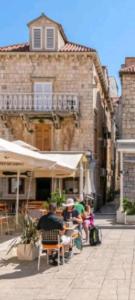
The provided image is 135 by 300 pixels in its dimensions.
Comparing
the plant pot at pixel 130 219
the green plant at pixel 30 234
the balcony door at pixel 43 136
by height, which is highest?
the balcony door at pixel 43 136

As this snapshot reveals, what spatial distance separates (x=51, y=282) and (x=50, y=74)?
20.7 m

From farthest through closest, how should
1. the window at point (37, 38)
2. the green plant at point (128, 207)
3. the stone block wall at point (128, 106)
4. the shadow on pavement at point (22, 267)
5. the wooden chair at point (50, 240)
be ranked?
the window at point (37, 38) → the stone block wall at point (128, 106) → the green plant at point (128, 207) → the wooden chair at point (50, 240) → the shadow on pavement at point (22, 267)

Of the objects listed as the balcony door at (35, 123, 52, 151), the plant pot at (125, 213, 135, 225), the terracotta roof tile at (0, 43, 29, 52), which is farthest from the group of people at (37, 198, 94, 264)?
the terracotta roof tile at (0, 43, 29, 52)

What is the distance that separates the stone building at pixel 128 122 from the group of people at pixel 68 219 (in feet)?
42.0

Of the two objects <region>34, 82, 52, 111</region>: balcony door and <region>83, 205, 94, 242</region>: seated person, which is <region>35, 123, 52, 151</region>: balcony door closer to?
<region>34, 82, 52, 111</region>: balcony door

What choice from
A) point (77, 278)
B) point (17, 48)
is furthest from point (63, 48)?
point (77, 278)

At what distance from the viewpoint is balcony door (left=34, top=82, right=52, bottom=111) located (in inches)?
1104

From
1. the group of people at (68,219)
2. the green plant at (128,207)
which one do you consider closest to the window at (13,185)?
the green plant at (128,207)

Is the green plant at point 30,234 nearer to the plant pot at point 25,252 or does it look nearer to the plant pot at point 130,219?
the plant pot at point 25,252

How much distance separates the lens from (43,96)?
28219mm

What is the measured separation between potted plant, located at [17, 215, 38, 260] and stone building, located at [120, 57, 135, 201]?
16.4 metres

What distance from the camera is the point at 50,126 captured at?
28656 mm

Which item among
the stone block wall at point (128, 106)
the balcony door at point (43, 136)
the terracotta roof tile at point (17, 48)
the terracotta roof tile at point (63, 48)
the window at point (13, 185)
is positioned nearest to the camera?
the stone block wall at point (128, 106)

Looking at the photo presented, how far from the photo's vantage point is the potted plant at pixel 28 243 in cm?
1109
